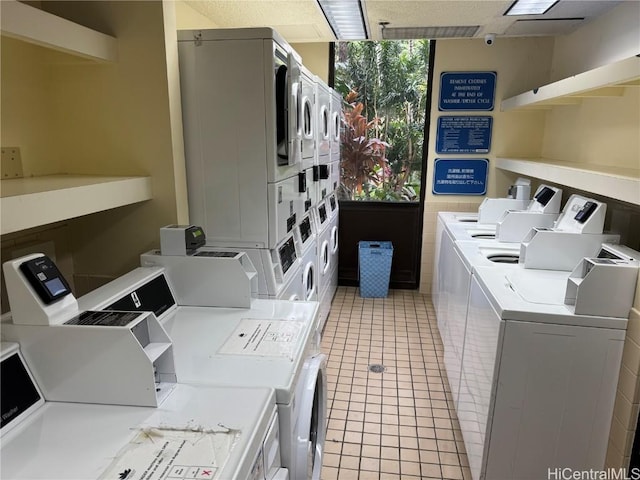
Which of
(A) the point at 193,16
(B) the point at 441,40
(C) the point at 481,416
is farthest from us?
(B) the point at 441,40

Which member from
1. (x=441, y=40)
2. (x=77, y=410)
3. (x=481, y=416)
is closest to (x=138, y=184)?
(x=77, y=410)

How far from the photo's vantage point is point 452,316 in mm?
2914

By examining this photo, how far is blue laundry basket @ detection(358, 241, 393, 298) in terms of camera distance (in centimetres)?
439

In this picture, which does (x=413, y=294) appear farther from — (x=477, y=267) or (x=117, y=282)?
(x=117, y=282)

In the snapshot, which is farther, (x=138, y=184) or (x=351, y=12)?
(x=351, y=12)

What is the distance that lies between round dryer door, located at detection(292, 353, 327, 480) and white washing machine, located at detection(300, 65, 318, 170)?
1361 mm

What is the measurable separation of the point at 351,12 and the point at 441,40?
1.32 m

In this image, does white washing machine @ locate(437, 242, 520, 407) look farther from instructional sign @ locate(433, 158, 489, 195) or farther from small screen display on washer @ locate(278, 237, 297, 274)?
instructional sign @ locate(433, 158, 489, 195)

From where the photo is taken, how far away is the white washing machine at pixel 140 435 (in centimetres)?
99

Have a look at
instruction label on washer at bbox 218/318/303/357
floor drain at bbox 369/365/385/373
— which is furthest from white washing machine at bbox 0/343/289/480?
floor drain at bbox 369/365/385/373

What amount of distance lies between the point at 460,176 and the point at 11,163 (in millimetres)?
3713

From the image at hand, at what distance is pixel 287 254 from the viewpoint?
2.48m

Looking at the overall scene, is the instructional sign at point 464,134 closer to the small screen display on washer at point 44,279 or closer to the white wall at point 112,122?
the white wall at point 112,122

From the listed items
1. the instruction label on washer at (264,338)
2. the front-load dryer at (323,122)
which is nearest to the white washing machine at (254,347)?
the instruction label on washer at (264,338)
